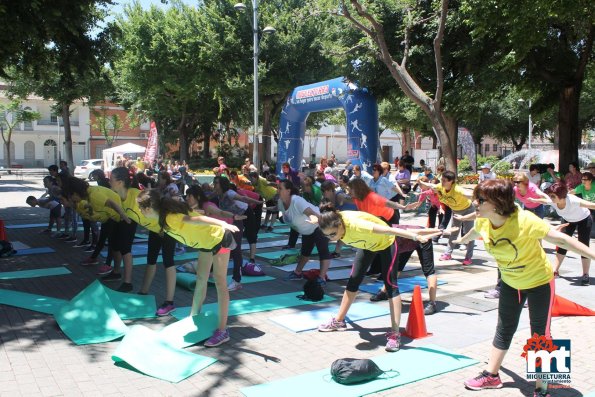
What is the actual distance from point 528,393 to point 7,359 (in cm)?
458

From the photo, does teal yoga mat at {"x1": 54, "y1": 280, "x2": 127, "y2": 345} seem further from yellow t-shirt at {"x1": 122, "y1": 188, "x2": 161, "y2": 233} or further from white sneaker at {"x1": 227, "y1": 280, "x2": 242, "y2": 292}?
white sneaker at {"x1": 227, "y1": 280, "x2": 242, "y2": 292}

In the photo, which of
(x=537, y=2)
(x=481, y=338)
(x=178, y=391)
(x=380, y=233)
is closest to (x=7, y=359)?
(x=178, y=391)

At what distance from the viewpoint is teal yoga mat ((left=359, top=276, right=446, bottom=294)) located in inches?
299

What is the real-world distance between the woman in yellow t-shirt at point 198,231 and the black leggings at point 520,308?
247cm

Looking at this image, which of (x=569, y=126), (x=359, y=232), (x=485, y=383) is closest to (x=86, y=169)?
(x=569, y=126)

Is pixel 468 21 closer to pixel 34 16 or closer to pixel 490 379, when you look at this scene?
pixel 34 16

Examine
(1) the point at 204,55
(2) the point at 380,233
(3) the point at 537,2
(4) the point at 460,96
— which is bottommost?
(2) the point at 380,233

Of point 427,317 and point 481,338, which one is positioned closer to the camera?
point 481,338

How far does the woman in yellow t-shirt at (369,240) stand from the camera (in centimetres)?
493

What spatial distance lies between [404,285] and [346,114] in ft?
37.5

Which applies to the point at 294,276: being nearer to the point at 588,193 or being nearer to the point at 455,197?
the point at 455,197

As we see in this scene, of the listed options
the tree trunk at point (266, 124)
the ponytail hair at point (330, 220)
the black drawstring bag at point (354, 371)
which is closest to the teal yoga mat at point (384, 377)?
the black drawstring bag at point (354, 371)

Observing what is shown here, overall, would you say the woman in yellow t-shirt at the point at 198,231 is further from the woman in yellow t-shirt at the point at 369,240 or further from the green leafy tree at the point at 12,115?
the green leafy tree at the point at 12,115

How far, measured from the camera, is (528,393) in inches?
165
